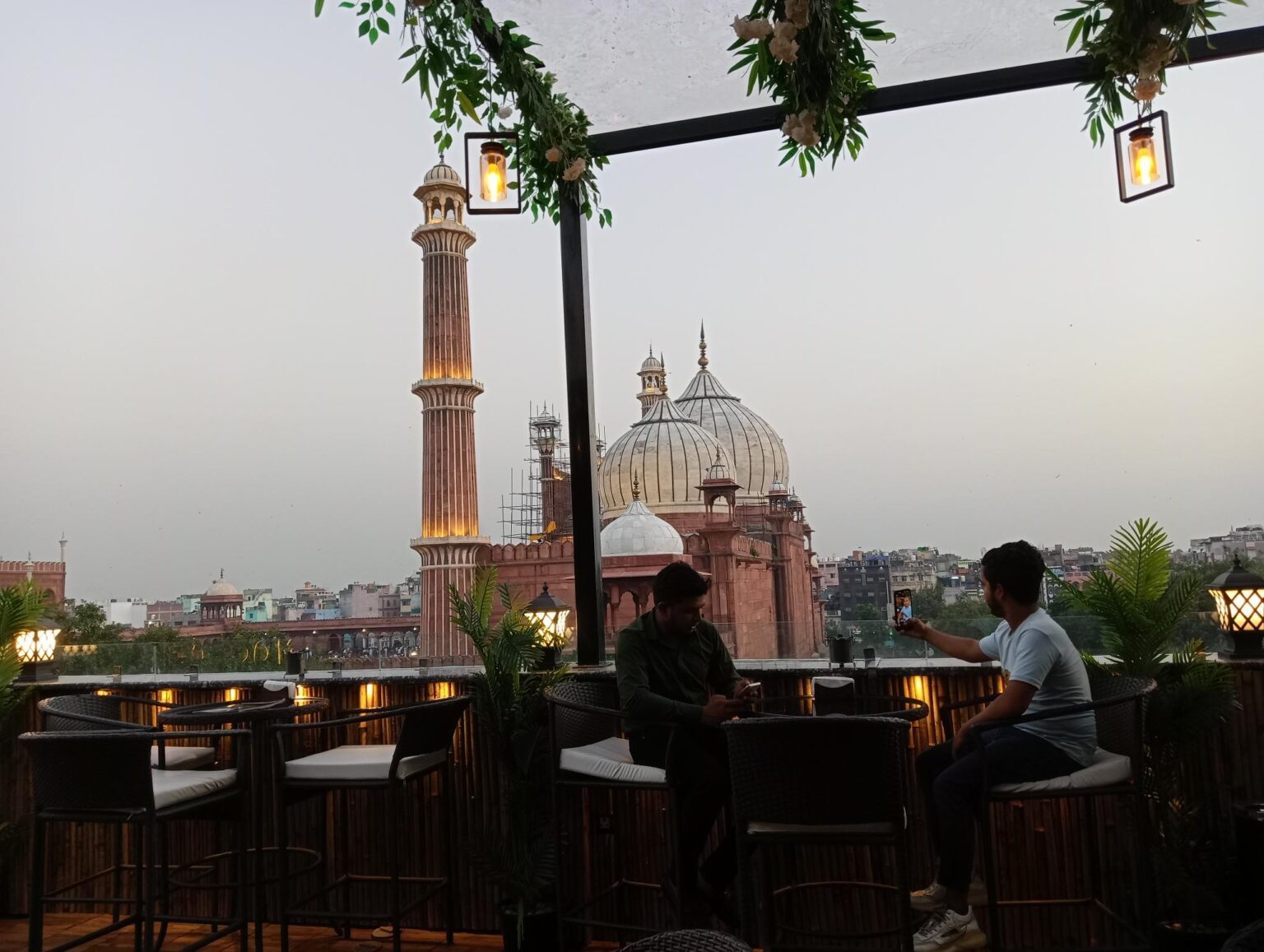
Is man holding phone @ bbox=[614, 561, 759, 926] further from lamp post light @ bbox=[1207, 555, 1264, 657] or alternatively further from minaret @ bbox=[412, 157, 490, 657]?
minaret @ bbox=[412, 157, 490, 657]

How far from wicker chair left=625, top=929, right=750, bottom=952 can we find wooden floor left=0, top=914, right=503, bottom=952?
2032 mm

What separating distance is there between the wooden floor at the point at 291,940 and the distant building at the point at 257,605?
26886 mm

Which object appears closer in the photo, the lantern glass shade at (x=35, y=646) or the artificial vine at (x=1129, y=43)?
the artificial vine at (x=1129, y=43)

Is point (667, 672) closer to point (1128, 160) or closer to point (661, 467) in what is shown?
point (1128, 160)

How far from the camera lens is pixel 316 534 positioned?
16328mm

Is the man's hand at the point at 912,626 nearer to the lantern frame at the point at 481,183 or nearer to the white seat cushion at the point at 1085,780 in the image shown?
the white seat cushion at the point at 1085,780

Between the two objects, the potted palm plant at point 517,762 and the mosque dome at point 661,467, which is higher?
the mosque dome at point 661,467

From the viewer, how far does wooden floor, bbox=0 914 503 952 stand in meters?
2.88

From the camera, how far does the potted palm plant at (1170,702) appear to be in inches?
92.1

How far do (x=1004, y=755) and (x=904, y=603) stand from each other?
1.89 feet

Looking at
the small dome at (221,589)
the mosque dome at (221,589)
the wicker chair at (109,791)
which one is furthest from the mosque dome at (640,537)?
the wicker chair at (109,791)

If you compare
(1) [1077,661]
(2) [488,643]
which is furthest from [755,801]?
(2) [488,643]

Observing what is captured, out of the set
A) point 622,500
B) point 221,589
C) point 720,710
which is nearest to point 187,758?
point 720,710

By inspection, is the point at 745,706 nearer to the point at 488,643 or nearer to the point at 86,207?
the point at 488,643
